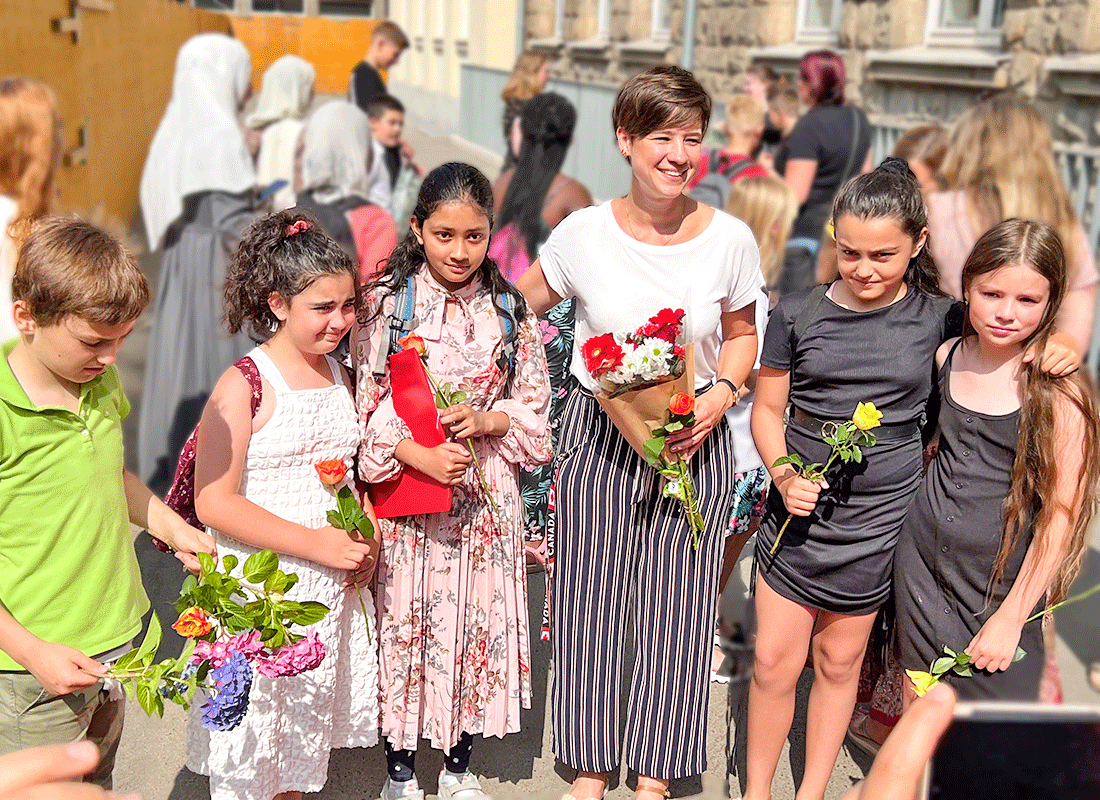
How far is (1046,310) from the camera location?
2.40 meters

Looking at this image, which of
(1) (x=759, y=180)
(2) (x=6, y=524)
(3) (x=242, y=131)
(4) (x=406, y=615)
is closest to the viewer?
(2) (x=6, y=524)

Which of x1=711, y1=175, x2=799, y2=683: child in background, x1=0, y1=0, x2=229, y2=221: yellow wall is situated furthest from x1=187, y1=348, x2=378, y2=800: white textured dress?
x1=0, y1=0, x2=229, y2=221: yellow wall

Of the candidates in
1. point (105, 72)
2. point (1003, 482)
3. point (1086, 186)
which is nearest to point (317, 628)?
point (1003, 482)

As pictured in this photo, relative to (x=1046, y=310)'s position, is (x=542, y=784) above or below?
below

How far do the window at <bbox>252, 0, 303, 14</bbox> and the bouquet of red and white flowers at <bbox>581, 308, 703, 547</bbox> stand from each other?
33.5 feet

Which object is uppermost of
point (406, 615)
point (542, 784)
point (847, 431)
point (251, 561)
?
point (847, 431)

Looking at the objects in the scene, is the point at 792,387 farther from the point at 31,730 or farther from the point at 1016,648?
the point at 31,730

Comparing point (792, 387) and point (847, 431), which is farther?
point (792, 387)

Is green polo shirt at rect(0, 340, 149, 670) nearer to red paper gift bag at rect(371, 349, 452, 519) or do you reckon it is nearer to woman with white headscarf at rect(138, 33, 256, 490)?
red paper gift bag at rect(371, 349, 452, 519)

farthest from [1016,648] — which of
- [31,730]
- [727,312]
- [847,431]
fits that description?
[31,730]

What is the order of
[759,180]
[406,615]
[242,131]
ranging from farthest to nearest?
[242,131], [759,180], [406,615]

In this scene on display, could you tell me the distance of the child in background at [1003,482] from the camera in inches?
92.8

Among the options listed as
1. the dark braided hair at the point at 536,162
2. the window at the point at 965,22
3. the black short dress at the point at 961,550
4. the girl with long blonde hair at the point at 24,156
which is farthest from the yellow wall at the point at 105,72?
the window at the point at 965,22

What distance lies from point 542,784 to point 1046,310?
79.2 inches
